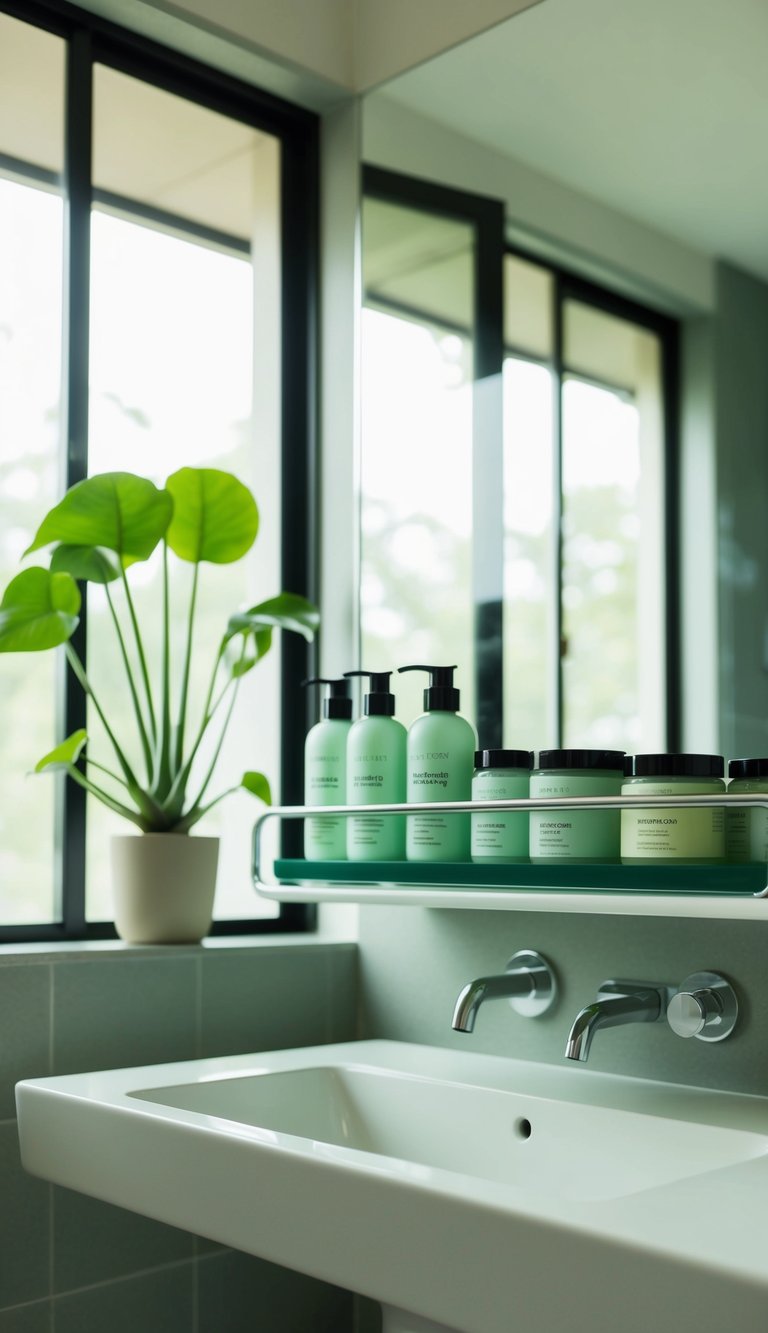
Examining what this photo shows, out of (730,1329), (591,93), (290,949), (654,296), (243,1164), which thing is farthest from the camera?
(290,949)

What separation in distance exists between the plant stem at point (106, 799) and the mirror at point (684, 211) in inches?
22.5

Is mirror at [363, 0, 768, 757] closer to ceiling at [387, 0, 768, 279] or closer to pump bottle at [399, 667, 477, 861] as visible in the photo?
ceiling at [387, 0, 768, 279]

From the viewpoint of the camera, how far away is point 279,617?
65.3 inches

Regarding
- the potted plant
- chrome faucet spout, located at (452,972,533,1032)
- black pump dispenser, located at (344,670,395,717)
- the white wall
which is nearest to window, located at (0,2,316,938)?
the potted plant

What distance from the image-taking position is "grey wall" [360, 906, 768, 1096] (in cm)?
130

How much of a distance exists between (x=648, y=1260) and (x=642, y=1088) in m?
0.58

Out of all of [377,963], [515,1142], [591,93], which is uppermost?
[591,93]

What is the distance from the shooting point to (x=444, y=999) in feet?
5.36

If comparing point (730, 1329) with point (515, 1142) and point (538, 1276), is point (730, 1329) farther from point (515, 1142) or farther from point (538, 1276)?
point (515, 1142)

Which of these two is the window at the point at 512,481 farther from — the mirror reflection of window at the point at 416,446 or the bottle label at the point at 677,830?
the bottle label at the point at 677,830

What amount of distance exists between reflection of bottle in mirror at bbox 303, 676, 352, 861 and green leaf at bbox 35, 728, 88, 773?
28 centimetres

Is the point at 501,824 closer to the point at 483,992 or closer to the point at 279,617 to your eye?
the point at 483,992

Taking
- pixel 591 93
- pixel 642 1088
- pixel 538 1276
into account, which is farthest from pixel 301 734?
pixel 538 1276

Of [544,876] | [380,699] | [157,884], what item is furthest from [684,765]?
[157,884]
